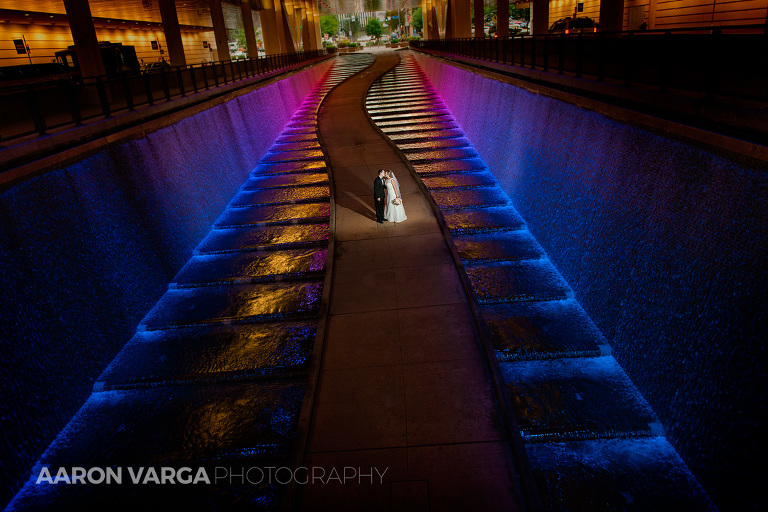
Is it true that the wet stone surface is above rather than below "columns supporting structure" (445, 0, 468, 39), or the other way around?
below

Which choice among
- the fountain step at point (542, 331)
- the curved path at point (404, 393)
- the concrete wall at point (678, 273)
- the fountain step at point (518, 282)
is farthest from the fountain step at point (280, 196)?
the fountain step at point (542, 331)

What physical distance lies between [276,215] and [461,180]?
225 inches

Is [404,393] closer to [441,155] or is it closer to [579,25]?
[441,155]

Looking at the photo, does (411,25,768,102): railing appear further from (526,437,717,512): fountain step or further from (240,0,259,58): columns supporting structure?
(240,0,259,58): columns supporting structure

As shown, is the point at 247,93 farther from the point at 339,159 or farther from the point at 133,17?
the point at 133,17

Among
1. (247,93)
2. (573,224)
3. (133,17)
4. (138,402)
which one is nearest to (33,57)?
(133,17)

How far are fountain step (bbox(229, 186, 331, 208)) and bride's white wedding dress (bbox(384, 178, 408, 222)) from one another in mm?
3211

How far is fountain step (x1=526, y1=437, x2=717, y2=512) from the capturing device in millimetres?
4562

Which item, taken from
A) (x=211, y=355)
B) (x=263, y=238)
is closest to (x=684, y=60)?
(x=211, y=355)

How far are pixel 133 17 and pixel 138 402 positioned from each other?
126 feet

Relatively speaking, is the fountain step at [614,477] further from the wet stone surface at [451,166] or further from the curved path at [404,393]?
the wet stone surface at [451,166]

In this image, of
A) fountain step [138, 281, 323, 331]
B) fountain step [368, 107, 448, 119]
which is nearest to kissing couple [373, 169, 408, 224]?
fountain step [138, 281, 323, 331]

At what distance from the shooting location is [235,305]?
8.59 meters

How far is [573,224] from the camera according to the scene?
8.41 meters
